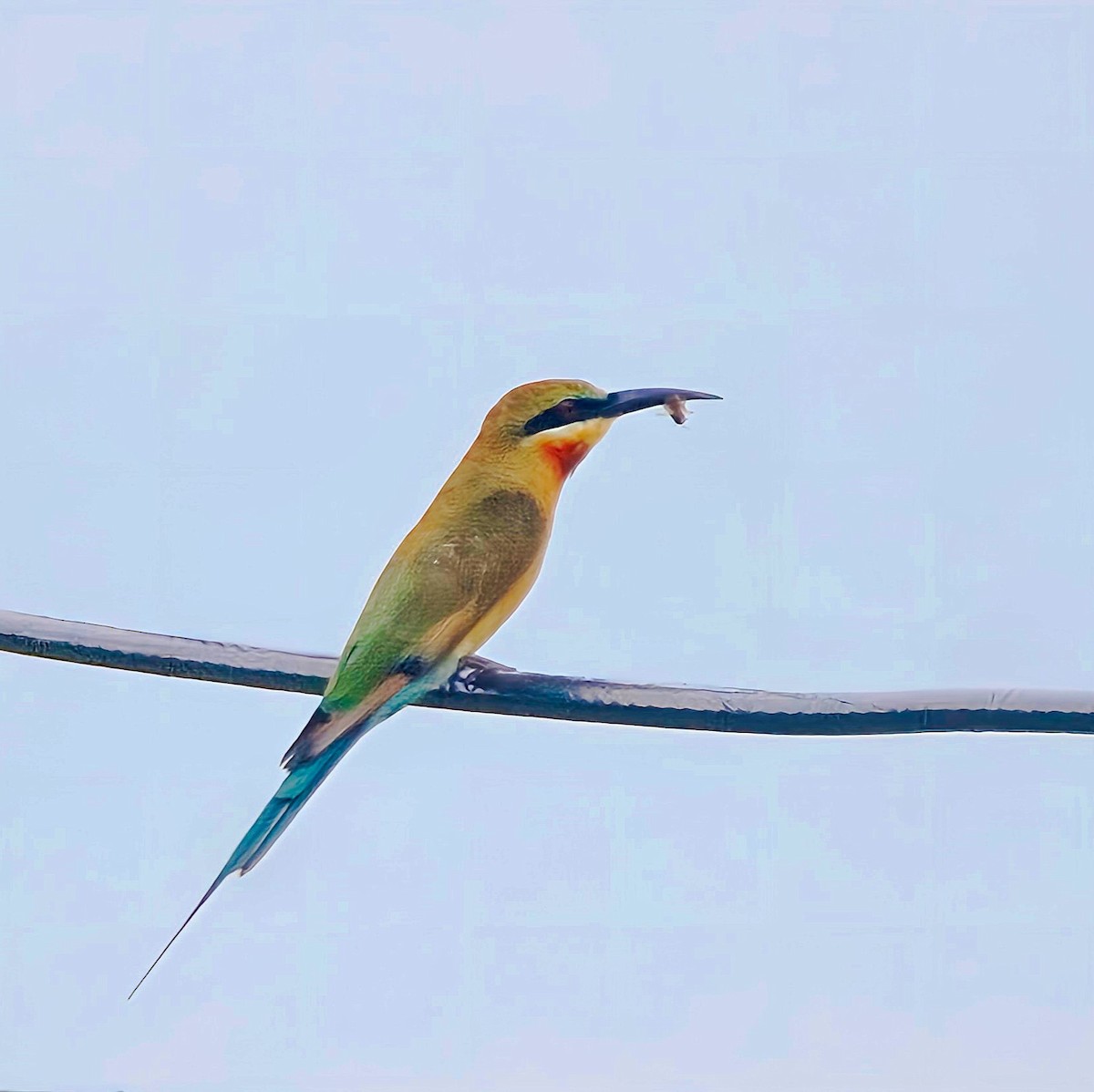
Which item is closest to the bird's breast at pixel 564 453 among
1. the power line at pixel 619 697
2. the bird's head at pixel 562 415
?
the bird's head at pixel 562 415

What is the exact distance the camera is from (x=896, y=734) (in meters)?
0.72

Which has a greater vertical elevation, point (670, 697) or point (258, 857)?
point (670, 697)

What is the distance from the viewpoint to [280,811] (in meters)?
0.85

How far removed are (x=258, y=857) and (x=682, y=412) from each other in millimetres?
397

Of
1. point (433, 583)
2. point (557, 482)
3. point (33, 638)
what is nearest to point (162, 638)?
point (33, 638)

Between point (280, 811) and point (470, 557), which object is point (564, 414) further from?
point (280, 811)

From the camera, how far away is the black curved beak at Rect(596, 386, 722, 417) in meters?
0.96

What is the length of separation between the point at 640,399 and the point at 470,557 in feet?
0.51

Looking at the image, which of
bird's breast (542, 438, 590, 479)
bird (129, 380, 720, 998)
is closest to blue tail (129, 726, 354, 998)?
bird (129, 380, 720, 998)

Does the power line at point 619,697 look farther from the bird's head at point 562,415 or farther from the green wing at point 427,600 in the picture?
the bird's head at point 562,415

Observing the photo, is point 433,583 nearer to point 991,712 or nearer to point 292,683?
point 292,683

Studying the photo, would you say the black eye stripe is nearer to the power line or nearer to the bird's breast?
the bird's breast

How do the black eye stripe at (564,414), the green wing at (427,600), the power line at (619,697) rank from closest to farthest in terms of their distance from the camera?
1. the power line at (619,697)
2. the green wing at (427,600)
3. the black eye stripe at (564,414)

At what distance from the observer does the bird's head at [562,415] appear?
976 mm
